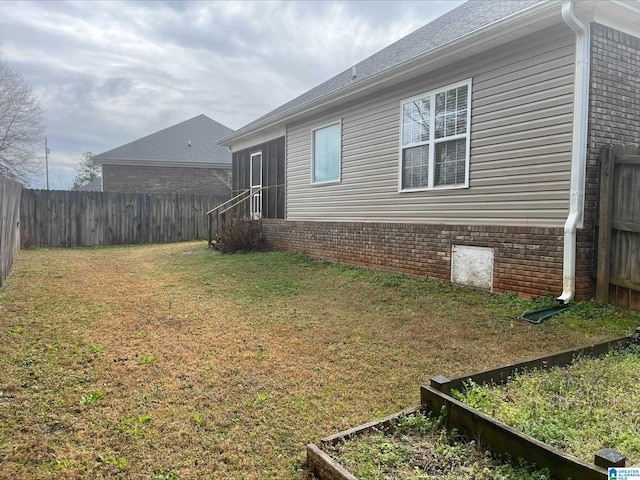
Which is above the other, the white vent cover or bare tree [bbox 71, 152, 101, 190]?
bare tree [bbox 71, 152, 101, 190]

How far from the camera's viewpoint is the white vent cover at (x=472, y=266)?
6301 millimetres

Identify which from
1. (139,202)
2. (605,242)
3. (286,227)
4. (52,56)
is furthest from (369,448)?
(52,56)

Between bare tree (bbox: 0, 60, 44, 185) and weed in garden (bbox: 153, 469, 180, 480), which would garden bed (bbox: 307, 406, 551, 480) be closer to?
weed in garden (bbox: 153, 469, 180, 480)

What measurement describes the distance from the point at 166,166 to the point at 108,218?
9.35 meters

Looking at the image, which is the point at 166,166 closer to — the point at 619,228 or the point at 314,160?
the point at 314,160

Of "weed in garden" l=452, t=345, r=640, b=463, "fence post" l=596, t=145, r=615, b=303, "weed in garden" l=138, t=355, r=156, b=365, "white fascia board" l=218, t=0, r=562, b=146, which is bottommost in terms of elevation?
"weed in garden" l=138, t=355, r=156, b=365

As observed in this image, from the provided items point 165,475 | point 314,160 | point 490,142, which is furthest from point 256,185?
point 165,475

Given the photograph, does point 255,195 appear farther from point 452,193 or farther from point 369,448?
point 369,448

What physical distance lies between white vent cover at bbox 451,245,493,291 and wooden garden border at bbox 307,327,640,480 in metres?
3.18

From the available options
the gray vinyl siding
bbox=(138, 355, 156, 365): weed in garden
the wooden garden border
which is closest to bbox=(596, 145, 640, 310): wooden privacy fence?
the gray vinyl siding

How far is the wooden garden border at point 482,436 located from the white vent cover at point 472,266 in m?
3.18

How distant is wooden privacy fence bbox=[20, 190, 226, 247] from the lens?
14.9 m

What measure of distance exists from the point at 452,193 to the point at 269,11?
9409 mm

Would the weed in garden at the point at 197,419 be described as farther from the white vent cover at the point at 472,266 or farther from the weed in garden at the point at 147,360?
the white vent cover at the point at 472,266
